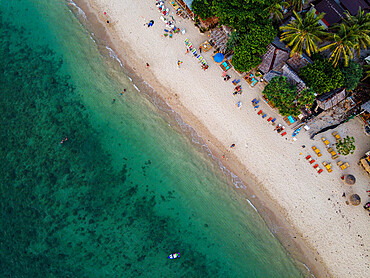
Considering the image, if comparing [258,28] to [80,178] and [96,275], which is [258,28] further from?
[96,275]

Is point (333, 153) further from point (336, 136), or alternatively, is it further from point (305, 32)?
point (305, 32)

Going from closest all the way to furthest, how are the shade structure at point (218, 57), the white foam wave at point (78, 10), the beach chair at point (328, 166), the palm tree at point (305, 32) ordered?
the palm tree at point (305, 32)
the beach chair at point (328, 166)
the shade structure at point (218, 57)
the white foam wave at point (78, 10)

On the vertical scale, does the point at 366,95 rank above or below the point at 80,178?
above

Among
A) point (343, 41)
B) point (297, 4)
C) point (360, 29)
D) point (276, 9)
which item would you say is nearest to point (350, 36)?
point (343, 41)

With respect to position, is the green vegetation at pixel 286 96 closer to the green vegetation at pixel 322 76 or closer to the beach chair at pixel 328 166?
the green vegetation at pixel 322 76

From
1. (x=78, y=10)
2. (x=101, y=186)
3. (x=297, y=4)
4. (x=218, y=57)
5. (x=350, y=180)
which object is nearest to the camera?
(x=350, y=180)

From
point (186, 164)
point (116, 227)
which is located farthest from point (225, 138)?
point (116, 227)

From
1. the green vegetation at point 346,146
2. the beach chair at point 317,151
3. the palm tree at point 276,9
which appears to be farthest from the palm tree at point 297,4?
the beach chair at point 317,151
